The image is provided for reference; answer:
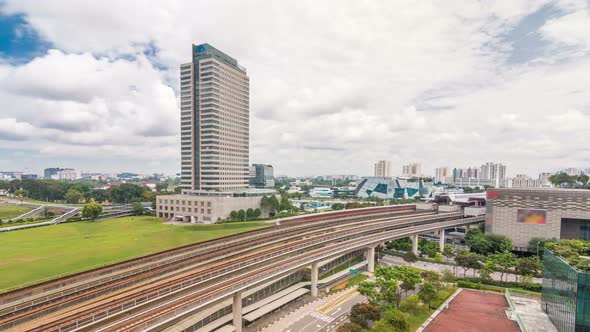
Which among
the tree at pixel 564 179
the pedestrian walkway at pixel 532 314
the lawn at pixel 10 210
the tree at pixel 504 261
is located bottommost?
the pedestrian walkway at pixel 532 314

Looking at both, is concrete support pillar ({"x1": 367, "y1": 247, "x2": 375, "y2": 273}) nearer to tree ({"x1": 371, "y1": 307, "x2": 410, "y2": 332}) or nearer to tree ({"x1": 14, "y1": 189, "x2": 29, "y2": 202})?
tree ({"x1": 371, "y1": 307, "x2": 410, "y2": 332})

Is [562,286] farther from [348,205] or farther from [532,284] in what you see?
[348,205]

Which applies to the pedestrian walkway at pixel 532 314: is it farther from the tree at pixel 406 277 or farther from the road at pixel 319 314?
the road at pixel 319 314

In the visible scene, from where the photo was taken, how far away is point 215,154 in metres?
97.4

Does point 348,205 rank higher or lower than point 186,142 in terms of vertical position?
lower

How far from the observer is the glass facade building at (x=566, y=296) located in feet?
91.7

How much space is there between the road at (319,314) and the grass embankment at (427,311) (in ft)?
25.2

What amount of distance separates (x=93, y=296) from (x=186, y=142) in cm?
7716

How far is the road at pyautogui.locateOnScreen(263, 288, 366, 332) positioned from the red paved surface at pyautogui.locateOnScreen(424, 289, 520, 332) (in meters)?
10.9

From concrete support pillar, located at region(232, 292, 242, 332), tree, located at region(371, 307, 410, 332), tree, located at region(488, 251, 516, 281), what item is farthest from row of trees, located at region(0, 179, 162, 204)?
tree, located at region(488, 251, 516, 281)

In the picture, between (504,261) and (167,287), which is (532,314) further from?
(167,287)

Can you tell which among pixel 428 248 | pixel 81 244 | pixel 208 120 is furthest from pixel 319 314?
pixel 208 120

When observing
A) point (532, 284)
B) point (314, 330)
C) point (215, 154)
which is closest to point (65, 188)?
point (215, 154)

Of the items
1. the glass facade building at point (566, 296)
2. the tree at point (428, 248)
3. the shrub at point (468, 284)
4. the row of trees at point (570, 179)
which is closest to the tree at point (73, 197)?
the tree at point (428, 248)
